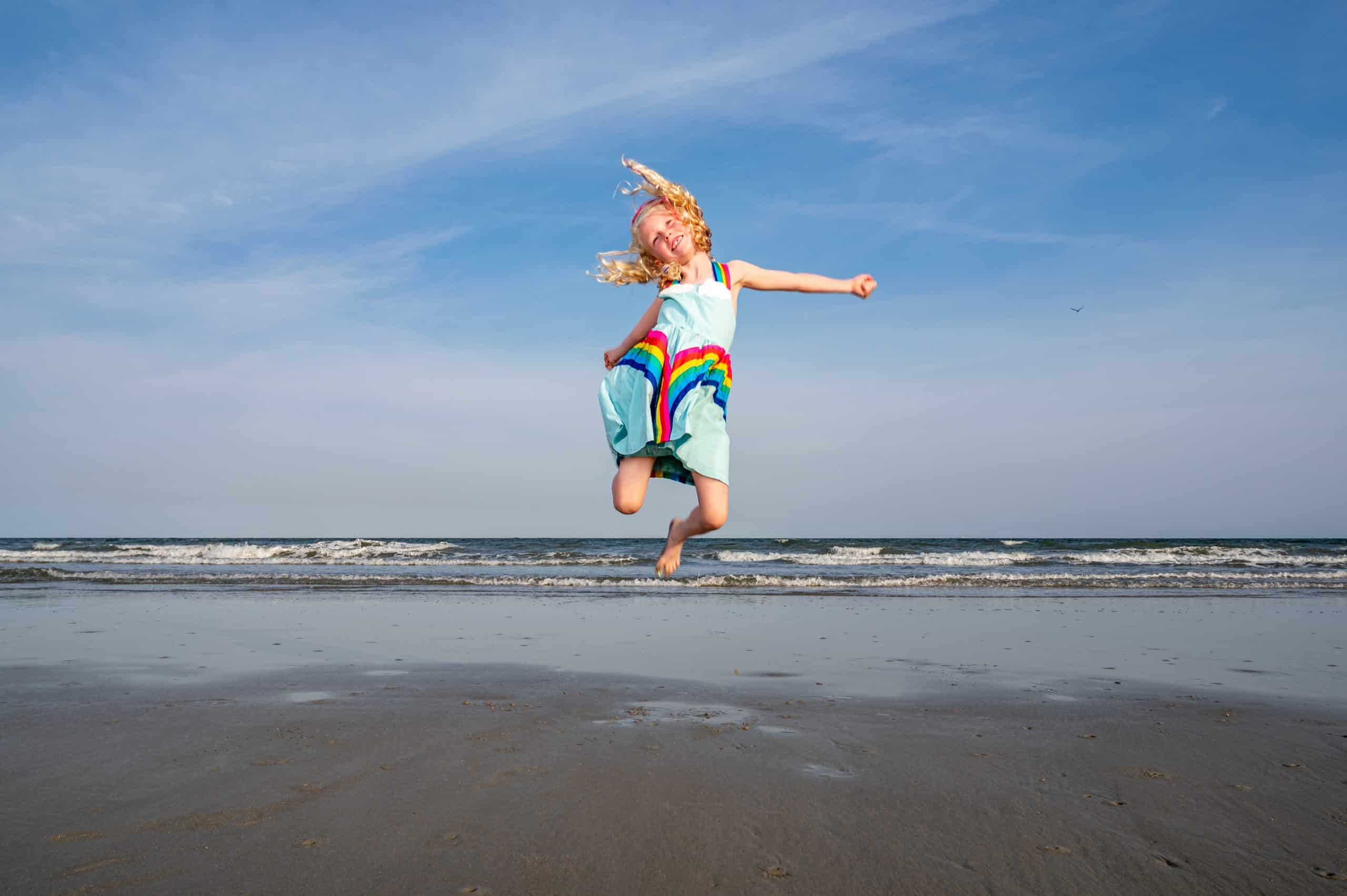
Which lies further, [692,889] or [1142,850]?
[1142,850]

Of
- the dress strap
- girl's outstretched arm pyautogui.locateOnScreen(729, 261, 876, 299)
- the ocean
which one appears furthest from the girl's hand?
the ocean

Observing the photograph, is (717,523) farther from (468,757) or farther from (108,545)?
(108,545)

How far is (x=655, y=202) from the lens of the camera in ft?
14.8

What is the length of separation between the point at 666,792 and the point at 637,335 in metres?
2.16

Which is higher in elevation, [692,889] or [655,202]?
[655,202]

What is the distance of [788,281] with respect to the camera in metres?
4.55

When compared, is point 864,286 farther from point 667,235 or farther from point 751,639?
point 751,639

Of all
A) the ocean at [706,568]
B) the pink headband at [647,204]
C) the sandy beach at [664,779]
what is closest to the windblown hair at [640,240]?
the pink headband at [647,204]

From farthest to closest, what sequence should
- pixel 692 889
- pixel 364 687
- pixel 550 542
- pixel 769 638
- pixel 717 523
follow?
pixel 550 542
pixel 769 638
pixel 364 687
pixel 717 523
pixel 692 889

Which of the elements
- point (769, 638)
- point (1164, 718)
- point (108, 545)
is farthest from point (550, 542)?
point (1164, 718)

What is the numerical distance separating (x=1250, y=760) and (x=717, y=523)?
2.97m

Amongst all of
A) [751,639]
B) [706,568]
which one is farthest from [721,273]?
[706,568]

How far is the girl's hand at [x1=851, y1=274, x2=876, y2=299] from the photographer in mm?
4418

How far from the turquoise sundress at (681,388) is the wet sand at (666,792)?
147cm
